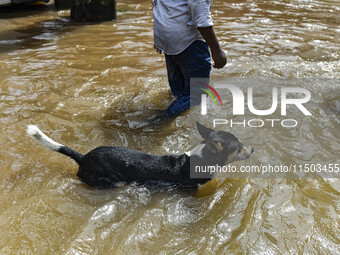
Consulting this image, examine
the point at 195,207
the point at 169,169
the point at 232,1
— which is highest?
the point at 232,1

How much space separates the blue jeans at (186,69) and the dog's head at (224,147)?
3.02 ft

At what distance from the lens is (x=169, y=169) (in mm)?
3361

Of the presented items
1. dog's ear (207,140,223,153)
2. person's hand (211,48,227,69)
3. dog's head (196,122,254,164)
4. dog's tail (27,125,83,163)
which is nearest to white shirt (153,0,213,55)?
person's hand (211,48,227,69)

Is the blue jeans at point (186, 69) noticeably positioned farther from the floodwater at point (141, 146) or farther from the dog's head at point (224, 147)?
the dog's head at point (224, 147)

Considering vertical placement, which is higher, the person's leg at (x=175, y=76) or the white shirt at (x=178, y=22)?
the white shirt at (x=178, y=22)

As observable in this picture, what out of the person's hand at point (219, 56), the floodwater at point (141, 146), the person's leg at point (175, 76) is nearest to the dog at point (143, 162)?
the floodwater at point (141, 146)

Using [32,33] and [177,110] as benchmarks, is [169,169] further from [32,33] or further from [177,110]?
[32,33]

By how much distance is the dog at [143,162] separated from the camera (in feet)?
10.8

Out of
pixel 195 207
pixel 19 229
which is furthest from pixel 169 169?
pixel 19 229

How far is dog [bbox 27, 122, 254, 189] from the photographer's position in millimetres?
3279

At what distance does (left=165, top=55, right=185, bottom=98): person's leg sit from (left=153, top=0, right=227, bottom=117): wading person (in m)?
0.02

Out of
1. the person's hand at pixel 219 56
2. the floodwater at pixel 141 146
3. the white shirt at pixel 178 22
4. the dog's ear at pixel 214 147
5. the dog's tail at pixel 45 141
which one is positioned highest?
the white shirt at pixel 178 22

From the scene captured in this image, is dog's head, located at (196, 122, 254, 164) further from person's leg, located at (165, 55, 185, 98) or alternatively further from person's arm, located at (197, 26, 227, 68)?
person's leg, located at (165, 55, 185, 98)

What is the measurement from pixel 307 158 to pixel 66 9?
32.6ft
